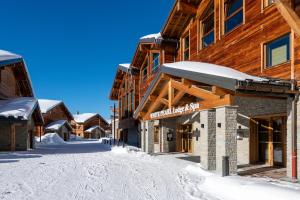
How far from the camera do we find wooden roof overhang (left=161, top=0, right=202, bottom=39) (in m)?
16.8

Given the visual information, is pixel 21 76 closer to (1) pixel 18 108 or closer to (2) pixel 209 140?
(1) pixel 18 108

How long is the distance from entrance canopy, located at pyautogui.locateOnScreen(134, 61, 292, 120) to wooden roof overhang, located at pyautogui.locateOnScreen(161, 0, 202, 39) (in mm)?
5409

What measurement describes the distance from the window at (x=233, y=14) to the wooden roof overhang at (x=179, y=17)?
324 centimetres

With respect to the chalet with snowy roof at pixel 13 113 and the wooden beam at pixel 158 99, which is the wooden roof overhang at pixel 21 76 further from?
the wooden beam at pixel 158 99

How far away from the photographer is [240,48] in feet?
40.5

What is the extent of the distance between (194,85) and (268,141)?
411cm

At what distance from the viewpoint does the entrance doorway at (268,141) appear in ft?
36.2

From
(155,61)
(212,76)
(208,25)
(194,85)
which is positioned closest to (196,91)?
(194,85)

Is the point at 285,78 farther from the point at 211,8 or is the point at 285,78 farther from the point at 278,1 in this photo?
the point at 211,8

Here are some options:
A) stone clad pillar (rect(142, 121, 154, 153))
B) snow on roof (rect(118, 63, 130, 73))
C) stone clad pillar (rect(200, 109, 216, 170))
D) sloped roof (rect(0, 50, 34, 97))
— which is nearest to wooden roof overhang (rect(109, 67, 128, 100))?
snow on roof (rect(118, 63, 130, 73))

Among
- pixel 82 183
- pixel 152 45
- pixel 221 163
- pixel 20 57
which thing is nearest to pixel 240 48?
pixel 221 163

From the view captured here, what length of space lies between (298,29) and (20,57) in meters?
22.8

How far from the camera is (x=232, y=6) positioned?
13.6m

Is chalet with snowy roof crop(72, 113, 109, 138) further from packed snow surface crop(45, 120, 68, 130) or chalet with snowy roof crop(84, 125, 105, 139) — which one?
packed snow surface crop(45, 120, 68, 130)
